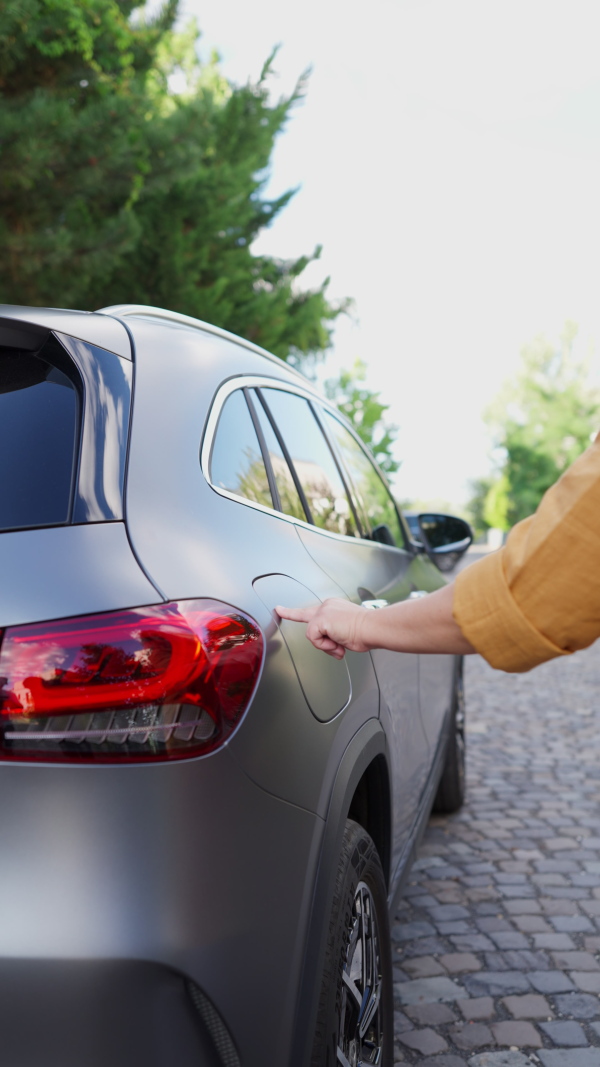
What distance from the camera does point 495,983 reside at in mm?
3271

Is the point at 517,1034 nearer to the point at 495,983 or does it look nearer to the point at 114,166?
the point at 495,983

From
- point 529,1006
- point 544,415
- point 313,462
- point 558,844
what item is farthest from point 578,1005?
point 544,415

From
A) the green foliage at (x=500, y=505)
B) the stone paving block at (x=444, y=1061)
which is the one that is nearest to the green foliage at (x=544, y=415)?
the green foliage at (x=500, y=505)

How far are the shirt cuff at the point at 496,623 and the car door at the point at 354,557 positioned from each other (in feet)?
2.72

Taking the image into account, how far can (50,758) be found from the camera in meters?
1.40

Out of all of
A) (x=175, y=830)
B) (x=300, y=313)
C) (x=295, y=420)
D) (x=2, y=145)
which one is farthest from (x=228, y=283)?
(x=175, y=830)

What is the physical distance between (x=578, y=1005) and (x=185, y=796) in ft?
7.45

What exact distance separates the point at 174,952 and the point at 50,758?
33 centimetres

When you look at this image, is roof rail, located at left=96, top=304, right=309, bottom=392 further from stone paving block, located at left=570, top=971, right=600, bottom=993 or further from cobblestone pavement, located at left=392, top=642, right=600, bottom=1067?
stone paving block, located at left=570, top=971, right=600, bottom=993

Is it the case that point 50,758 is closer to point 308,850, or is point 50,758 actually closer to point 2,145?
point 308,850

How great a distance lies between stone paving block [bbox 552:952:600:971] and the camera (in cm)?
337

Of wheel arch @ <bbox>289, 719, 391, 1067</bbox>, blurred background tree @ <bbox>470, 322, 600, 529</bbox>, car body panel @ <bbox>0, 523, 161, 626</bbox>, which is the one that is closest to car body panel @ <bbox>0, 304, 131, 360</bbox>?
car body panel @ <bbox>0, 523, 161, 626</bbox>

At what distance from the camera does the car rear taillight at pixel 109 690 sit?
141 centimetres

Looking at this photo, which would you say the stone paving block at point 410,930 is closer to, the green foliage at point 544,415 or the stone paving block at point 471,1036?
the stone paving block at point 471,1036
